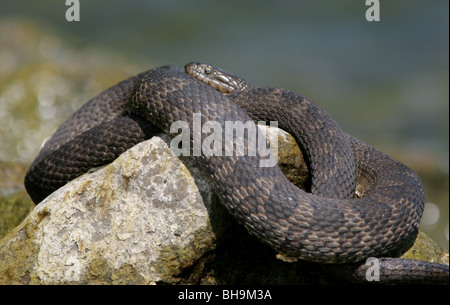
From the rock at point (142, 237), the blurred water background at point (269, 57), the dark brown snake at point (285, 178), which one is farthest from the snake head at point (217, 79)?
the blurred water background at point (269, 57)

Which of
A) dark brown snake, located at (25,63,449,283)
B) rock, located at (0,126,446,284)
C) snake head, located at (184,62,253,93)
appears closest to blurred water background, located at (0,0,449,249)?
dark brown snake, located at (25,63,449,283)

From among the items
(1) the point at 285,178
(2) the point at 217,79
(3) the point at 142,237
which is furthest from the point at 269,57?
(3) the point at 142,237

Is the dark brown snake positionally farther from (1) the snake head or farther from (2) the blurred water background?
(2) the blurred water background

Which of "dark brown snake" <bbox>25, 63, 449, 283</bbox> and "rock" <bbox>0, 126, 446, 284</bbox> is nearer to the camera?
"dark brown snake" <bbox>25, 63, 449, 283</bbox>
